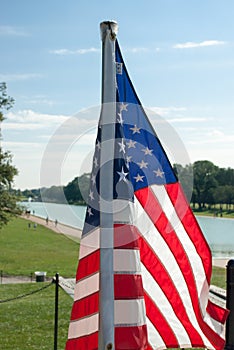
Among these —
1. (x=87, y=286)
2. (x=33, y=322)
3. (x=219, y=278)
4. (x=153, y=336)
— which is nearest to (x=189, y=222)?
(x=153, y=336)

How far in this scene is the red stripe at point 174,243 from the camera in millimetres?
5215

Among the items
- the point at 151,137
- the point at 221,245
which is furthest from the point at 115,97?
the point at 221,245

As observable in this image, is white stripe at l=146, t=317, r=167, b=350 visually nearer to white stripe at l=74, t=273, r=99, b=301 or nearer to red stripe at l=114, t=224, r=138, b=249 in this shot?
white stripe at l=74, t=273, r=99, b=301

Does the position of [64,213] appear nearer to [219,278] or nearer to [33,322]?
[33,322]

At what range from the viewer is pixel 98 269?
15.4 ft

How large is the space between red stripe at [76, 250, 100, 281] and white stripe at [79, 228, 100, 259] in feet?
0.10

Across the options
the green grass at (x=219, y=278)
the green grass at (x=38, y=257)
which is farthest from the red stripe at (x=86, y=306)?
the green grass at (x=38, y=257)

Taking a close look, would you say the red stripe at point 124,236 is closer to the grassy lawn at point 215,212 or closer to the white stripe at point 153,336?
the white stripe at point 153,336

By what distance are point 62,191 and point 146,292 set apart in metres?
1.23

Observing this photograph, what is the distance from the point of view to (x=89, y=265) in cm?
471

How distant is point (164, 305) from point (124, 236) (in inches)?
42.4

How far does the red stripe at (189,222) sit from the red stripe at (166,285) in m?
0.36

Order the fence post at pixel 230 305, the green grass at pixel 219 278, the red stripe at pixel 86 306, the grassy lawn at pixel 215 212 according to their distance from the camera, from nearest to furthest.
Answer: the red stripe at pixel 86 306
the fence post at pixel 230 305
the green grass at pixel 219 278
the grassy lawn at pixel 215 212

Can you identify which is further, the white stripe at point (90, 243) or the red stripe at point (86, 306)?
the red stripe at point (86, 306)
